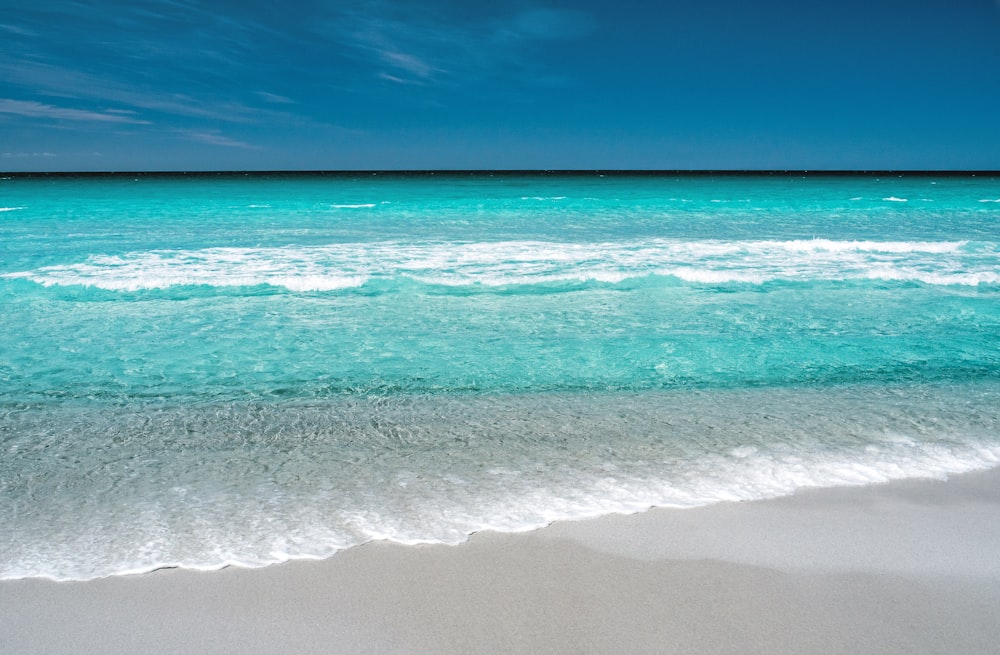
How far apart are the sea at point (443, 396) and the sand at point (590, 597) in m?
0.22

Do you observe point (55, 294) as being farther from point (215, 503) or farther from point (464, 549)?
point (464, 549)

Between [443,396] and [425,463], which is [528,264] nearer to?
[443,396]

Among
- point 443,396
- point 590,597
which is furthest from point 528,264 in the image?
point 590,597

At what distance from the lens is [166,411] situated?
5.94 meters

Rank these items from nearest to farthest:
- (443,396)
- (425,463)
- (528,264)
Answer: (425,463), (443,396), (528,264)

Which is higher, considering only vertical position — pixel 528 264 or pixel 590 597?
pixel 528 264

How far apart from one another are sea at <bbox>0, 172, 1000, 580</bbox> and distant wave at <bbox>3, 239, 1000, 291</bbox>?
0.53 feet

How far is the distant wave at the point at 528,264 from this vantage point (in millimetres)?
13391

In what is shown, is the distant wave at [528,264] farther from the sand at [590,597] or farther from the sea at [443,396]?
the sand at [590,597]

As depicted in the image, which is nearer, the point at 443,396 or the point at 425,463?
the point at 425,463

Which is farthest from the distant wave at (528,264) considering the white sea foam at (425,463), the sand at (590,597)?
the sand at (590,597)

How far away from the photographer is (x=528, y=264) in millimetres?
15469

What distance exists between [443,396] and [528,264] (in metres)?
9.46

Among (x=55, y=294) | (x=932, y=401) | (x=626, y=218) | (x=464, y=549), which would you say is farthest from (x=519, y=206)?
(x=464, y=549)
